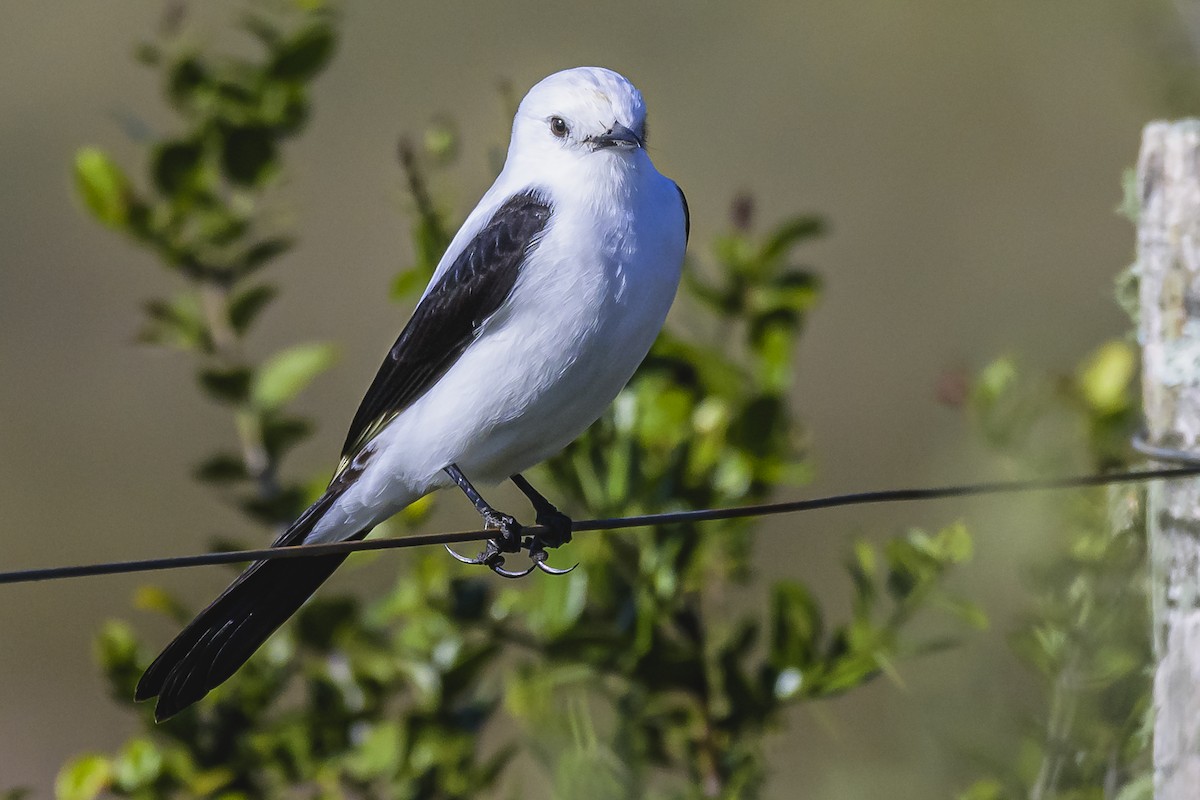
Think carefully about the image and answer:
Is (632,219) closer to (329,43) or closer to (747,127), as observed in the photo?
(329,43)

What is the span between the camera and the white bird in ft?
11.2

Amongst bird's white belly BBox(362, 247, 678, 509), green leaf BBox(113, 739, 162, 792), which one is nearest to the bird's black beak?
bird's white belly BBox(362, 247, 678, 509)

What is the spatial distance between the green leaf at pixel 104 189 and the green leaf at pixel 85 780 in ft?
4.68

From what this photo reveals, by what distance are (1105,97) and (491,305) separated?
1183 cm

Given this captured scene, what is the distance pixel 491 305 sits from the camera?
356 cm

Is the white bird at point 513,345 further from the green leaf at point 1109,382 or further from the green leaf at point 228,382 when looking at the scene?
the green leaf at point 1109,382

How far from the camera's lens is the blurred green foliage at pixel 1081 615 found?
129 inches

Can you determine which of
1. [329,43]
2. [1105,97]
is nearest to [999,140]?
[1105,97]

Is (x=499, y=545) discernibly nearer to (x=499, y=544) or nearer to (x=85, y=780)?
(x=499, y=544)

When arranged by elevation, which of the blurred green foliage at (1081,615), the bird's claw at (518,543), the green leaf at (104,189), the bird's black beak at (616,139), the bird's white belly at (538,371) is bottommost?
the blurred green foliage at (1081,615)

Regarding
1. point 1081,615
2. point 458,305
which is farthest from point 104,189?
point 1081,615

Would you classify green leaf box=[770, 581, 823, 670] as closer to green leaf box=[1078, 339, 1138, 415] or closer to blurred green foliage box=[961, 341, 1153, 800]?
blurred green foliage box=[961, 341, 1153, 800]

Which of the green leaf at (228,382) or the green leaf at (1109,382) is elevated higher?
the green leaf at (228,382)

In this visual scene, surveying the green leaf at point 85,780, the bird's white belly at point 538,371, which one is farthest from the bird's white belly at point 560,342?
the green leaf at point 85,780
